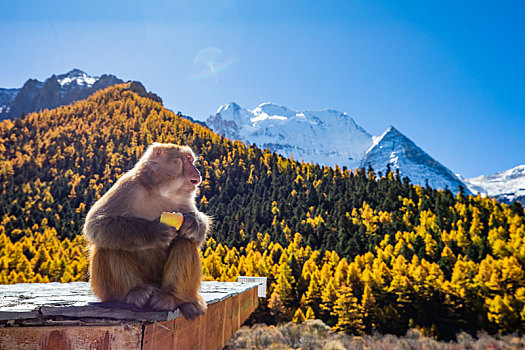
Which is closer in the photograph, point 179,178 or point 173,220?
point 173,220

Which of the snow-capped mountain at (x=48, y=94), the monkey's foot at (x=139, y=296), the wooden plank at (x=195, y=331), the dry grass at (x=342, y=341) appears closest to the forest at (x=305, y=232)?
the dry grass at (x=342, y=341)

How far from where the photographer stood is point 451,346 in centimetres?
3297

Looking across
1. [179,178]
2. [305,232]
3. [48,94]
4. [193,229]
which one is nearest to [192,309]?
[193,229]

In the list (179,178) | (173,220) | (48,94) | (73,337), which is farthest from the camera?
(48,94)

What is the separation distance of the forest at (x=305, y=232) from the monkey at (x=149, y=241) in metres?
19.8

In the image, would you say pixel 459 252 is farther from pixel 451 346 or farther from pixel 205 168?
pixel 205 168

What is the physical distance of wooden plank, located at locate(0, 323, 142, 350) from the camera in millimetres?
2143

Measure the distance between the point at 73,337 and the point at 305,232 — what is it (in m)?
51.4

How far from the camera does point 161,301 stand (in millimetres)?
2678

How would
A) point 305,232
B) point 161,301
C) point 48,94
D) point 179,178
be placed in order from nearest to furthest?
point 161,301, point 179,178, point 305,232, point 48,94

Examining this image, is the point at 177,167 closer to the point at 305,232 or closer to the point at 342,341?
the point at 342,341

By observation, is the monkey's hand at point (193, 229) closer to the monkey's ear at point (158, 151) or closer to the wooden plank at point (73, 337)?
the monkey's ear at point (158, 151)

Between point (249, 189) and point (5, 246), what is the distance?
36427mm

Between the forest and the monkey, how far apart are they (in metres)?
19.8
